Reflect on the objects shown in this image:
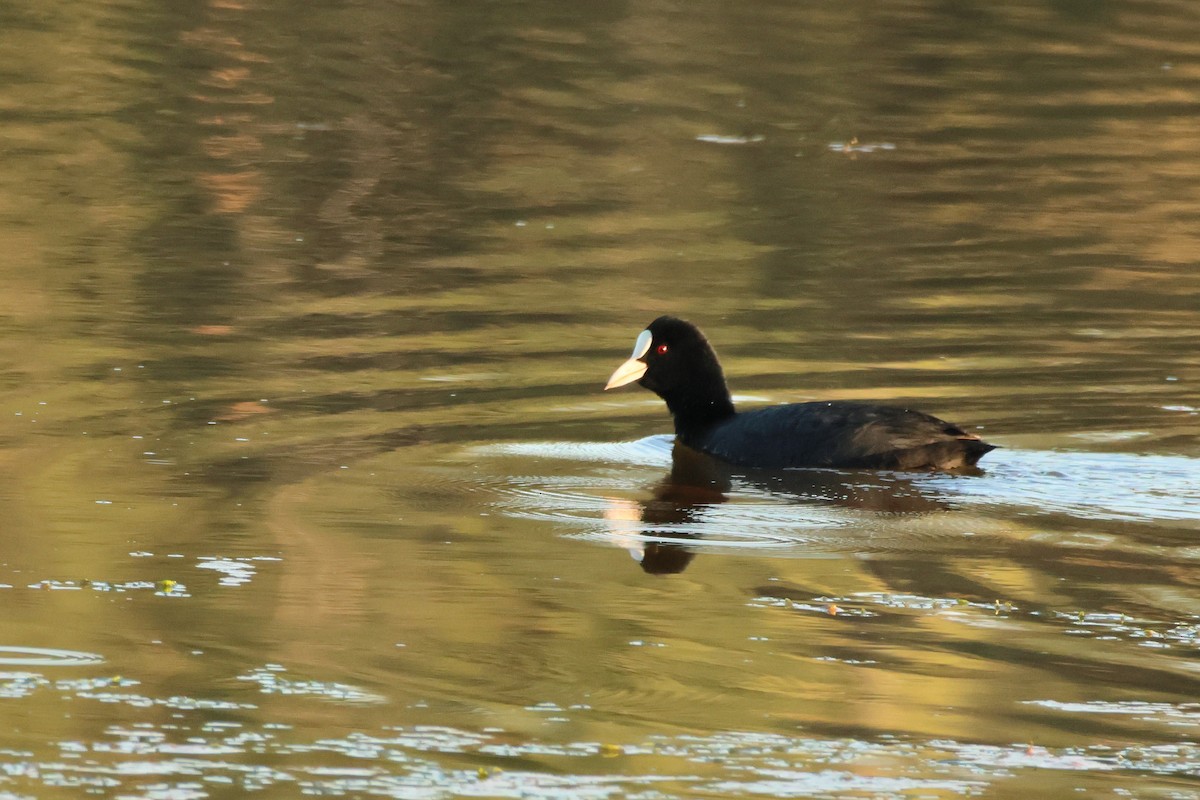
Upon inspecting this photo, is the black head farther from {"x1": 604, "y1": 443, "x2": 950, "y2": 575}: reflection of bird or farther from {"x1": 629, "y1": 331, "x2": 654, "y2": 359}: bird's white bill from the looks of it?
{"x1": 604, "y1": 443, "x2": 950, "y2": 575}: reflection of bird

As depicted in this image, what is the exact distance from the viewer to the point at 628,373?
10102mm

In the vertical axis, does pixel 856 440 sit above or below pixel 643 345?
below

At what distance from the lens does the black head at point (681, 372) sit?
33.1ft

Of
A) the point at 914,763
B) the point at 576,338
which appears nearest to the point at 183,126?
the point at 576,338

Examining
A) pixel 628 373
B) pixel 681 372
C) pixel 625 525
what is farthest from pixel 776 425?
pixel 625 525

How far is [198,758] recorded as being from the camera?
5223mm

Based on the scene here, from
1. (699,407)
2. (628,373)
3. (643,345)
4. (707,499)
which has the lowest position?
(707,499)

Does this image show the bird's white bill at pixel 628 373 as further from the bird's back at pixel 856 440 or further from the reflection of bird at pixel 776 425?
the bird's back at pixel 856 440

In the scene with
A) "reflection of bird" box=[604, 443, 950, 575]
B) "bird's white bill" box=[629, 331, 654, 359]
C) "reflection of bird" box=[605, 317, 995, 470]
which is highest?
"bird's white bill" box=[629, 331, 654, 359]

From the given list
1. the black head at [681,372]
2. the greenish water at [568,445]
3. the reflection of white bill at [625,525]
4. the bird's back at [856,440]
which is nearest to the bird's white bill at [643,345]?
the black head at [681,372]

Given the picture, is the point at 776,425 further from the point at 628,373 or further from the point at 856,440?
the point at 628,373

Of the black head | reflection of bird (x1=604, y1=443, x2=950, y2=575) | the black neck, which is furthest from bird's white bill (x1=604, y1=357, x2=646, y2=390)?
reflection of bird (x1=604, y1=443, x2=950, y2=575)

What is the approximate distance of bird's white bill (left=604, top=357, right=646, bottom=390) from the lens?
10047mm

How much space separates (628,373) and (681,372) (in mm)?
259
